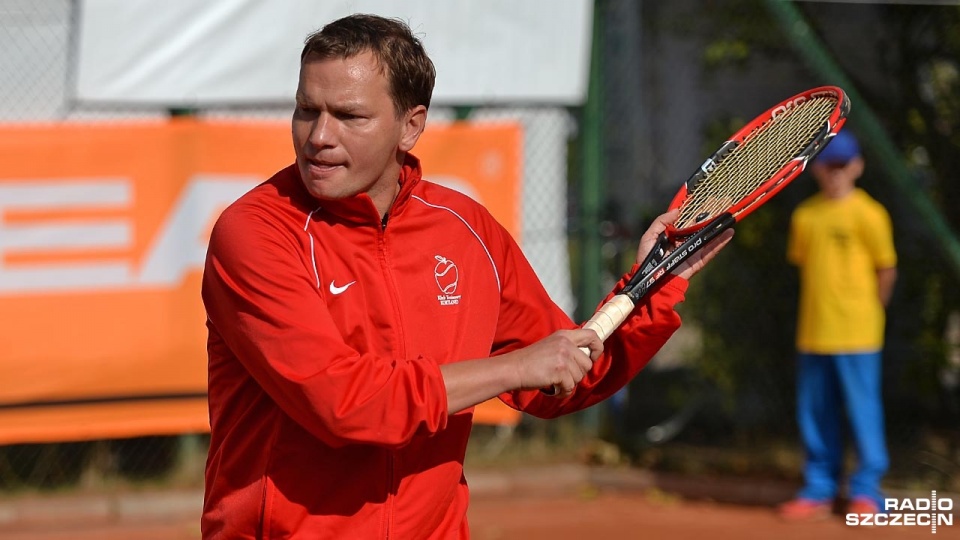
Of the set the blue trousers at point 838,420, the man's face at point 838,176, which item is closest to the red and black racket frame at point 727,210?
the man's face at point 838,176

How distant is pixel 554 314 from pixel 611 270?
16.5 ft

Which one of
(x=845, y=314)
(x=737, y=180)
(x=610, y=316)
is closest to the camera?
(x=610, y=316)

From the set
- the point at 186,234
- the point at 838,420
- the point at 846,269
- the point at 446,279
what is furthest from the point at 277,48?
the point at 446,279

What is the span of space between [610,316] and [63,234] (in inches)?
183

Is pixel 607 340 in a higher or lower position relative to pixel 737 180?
lower

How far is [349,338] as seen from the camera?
2705 millimetres

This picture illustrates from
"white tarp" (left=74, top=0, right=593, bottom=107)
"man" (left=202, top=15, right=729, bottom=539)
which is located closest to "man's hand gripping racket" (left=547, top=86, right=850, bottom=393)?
"man" (left=202, top=15, right=729, bottom=539)

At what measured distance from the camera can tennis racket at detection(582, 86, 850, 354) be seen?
3160 mm

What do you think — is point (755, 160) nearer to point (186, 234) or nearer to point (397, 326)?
point (397, 326)

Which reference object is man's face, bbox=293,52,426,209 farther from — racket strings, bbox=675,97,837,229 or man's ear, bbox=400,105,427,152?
racket strings, bbox=675,97,837,229

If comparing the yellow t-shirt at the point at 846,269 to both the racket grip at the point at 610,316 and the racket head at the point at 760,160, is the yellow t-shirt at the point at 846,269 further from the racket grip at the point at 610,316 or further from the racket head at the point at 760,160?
the racket grip at the point at 610,316

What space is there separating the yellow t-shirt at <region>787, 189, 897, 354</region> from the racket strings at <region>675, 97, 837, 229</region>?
138 inches

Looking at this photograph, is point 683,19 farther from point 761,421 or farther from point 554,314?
point 554,314

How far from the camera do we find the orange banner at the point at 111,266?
6.88 m
